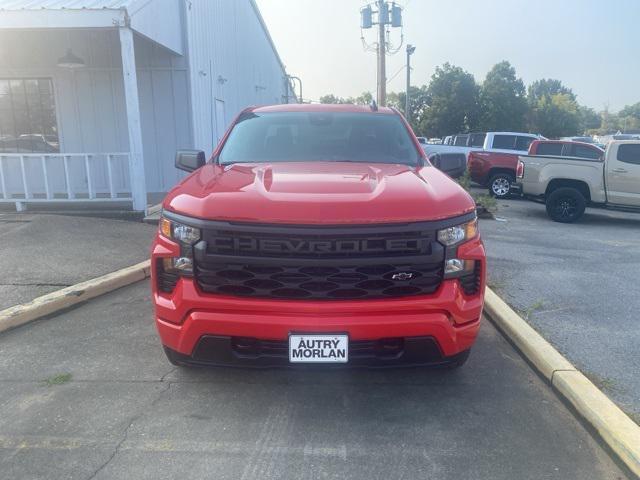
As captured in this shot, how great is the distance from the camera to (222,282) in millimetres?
3012

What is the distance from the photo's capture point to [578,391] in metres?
3.28

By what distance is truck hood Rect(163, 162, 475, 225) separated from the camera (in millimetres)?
2930

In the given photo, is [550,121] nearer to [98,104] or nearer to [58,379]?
[98,104]

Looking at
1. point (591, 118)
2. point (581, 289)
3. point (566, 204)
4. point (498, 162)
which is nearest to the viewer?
point (581, 289)

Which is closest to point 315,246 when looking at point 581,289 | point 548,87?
point 581,289

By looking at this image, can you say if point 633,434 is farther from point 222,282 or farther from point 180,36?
point 180,36

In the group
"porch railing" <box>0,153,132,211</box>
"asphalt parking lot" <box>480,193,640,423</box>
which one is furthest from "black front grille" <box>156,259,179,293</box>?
"porch railing" <box>0,153,132,211</box>

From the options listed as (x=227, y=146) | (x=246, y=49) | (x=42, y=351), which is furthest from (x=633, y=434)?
(x=246, y=49)

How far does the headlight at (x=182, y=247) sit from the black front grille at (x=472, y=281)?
1584 mm

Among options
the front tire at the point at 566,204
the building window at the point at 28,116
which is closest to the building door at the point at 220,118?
the building window at the point at 28,116

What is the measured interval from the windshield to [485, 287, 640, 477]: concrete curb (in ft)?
5.29

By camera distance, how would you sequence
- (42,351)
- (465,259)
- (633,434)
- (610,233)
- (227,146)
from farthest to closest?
(610,233) → (227,146) → (42,351) → (465,259) → (633,434)

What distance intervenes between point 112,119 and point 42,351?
310 inches

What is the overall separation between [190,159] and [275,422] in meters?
2.60
